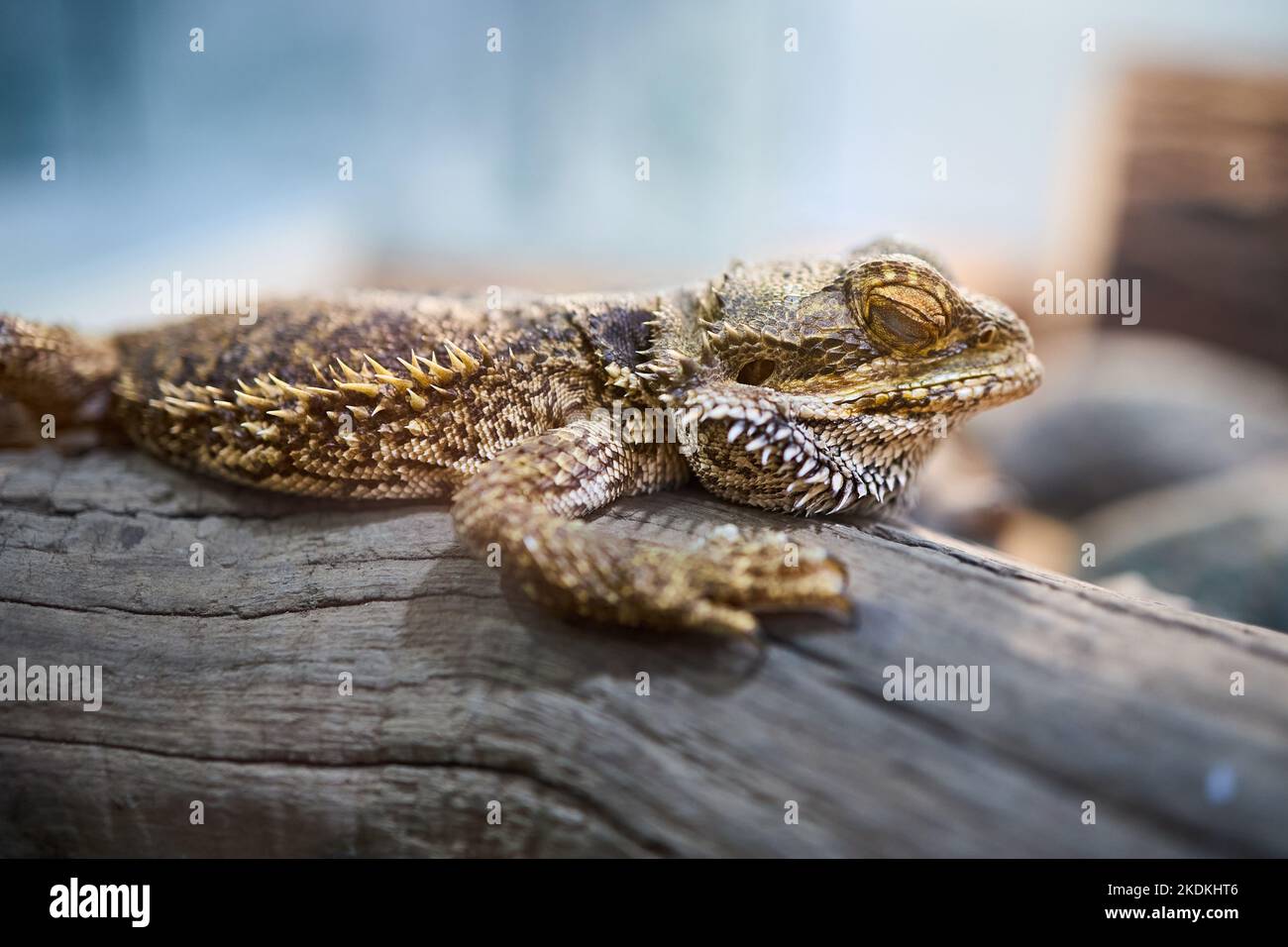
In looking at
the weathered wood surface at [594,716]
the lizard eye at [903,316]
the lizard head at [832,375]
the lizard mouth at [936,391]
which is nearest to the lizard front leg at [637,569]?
the weathered wood surface at [594,716]

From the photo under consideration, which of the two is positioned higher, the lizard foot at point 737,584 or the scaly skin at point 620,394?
the scaly skin at point 620,394

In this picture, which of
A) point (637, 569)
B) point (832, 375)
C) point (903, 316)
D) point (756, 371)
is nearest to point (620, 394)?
point (756, 371)

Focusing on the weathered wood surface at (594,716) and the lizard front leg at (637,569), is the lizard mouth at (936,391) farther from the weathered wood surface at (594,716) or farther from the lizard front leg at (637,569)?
the lizard front leg at (637,569)

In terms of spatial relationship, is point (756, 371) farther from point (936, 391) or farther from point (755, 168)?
point (755, 168)

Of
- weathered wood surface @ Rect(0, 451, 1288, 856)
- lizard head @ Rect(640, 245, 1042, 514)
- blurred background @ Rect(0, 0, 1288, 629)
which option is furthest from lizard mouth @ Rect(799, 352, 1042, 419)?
blurred background @ Rect(0, 0, 1288, 629)
